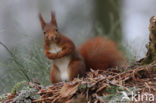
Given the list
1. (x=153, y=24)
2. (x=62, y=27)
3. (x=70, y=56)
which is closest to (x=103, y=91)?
(x=153, y=24)

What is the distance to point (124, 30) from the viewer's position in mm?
6000

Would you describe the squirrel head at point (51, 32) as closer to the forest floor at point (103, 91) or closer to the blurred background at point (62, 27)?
the blurred background at point (62, 27)

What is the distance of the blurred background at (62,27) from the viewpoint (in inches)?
93.0

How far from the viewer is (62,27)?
302 cm

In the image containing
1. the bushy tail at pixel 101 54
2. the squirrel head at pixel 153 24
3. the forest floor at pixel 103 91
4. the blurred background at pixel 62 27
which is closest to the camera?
the forest floor at pixel 103 91

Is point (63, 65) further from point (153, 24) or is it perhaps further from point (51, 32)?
point (153, 24)

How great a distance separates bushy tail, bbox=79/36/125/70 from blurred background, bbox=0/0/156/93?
170 mm

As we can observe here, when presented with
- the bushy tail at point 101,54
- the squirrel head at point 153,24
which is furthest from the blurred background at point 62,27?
the squirrel head at point 153,24

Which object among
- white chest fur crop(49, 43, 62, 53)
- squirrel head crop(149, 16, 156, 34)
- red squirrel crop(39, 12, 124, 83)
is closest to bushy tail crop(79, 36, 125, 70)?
red squirrel crop(39, 12, 124, 83)

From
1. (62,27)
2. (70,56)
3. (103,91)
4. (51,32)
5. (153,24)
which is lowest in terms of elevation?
(103,91)

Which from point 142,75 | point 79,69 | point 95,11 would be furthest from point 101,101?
point 95,11

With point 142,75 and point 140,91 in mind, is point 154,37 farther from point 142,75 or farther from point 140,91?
point 140,91

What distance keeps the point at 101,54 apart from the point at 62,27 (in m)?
0.89

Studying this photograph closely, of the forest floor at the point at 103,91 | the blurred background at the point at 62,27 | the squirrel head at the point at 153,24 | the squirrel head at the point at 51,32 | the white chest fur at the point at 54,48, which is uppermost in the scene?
the blurred background at the point at 62,27
